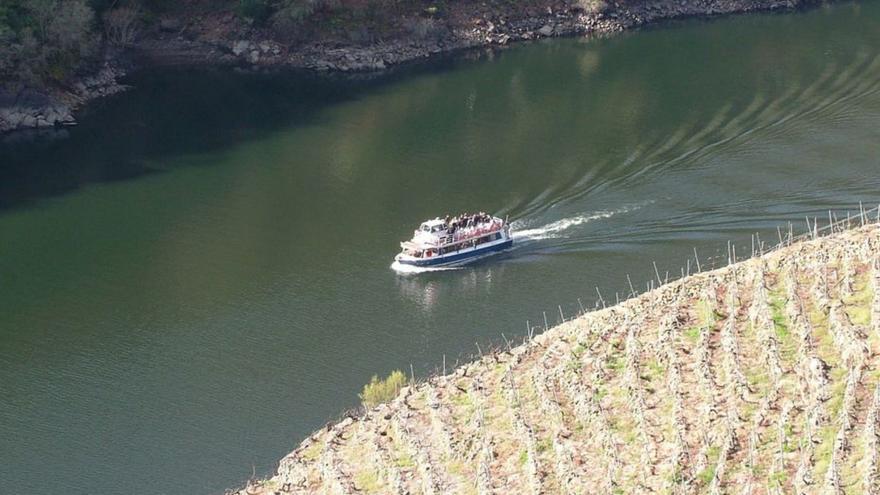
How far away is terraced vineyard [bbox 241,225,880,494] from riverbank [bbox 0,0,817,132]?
1987 inches

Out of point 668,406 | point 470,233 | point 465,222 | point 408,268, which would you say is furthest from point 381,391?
point 465,222

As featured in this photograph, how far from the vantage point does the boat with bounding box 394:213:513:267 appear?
5722 centimetres

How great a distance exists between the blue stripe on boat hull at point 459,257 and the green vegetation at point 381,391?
47.0 ft

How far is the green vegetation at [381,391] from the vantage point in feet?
138

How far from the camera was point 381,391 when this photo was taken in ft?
139

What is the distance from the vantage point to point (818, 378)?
3544 centimetres

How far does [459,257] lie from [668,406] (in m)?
22.9

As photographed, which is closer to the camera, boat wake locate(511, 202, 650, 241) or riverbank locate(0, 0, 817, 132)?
boat wake locate(511, 202, 650, 241)

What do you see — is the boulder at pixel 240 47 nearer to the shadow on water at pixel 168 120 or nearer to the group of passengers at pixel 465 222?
the shadow on water at pixel 168 120

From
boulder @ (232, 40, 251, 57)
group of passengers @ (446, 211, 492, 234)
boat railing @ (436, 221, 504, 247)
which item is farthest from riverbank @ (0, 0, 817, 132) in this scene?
boat railing @ (436, 221, 504, 247)

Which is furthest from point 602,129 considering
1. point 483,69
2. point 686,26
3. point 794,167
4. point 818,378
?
point 818,378

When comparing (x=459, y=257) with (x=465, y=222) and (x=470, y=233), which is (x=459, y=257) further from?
(x=465, y=222)

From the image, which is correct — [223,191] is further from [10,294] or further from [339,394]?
[339,394]

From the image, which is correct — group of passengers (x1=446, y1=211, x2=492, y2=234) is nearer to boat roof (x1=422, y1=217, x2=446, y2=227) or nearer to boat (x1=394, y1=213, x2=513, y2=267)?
boat (x1=394, y1=213, x2=513, y2=267)
